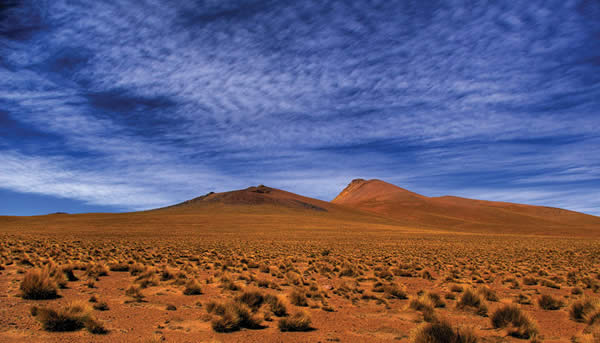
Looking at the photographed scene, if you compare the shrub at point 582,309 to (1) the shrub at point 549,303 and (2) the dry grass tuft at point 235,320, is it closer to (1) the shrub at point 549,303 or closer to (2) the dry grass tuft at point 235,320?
(1) the shrub at point 549,303

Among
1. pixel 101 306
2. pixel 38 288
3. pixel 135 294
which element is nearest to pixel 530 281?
pixel 135 294

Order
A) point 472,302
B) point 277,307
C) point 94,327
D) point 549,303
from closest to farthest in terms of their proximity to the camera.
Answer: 1. point 94,327
2. point 277,307
3. point 472,302
4. point 549,303

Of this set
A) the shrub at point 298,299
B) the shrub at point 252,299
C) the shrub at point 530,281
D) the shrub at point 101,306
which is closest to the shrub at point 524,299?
the shrub at point 530,281

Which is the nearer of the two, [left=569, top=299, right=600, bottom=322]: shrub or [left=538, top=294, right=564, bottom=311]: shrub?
[left=569, top=299, right=600, bottom=322]: shrub

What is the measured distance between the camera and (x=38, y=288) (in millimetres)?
9766

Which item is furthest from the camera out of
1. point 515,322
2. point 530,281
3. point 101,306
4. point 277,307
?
point 530,281

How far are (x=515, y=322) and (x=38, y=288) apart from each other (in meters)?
12.4

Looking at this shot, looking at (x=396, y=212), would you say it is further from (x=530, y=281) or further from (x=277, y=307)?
(x=277, y=307)

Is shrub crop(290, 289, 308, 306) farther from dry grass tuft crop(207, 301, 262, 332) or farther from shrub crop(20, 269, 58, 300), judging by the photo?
shrub crop(20, 269, 58, 300)

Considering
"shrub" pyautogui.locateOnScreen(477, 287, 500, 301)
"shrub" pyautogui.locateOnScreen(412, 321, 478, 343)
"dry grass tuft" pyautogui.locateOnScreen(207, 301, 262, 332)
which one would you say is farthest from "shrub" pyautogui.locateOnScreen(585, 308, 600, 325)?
"dry grass tuft" pyautogui.locateOnScreen(207, 301, 262, 332)

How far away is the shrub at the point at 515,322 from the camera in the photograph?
7.66m

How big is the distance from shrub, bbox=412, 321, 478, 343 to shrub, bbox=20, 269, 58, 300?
990cm

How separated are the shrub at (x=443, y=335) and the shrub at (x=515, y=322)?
2131 mm

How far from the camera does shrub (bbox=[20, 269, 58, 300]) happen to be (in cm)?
970
